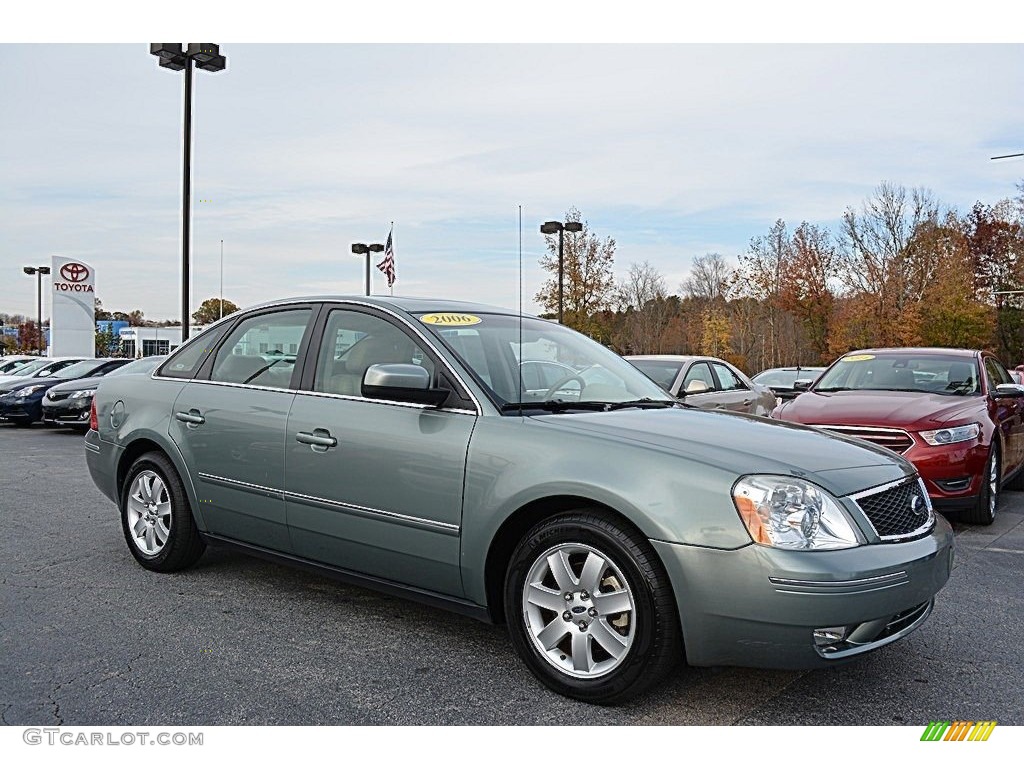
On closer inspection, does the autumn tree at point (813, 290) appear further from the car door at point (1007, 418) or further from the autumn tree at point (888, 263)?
the car door at point (1007, 418)

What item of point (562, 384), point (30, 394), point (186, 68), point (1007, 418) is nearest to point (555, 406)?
point (562, 384)

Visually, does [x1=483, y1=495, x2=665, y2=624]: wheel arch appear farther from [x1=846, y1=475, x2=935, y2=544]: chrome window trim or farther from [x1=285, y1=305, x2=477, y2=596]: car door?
[x1=846, y1=475, x2=935, y2=544]: chrome window trim

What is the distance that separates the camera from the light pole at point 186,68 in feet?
54.0

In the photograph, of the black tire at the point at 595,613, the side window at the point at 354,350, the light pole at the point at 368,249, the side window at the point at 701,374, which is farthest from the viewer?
the light pole at the point at 368,249

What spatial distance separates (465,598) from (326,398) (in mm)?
1261

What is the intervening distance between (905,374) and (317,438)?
6.18 metres

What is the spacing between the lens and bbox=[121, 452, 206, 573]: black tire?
201 inches

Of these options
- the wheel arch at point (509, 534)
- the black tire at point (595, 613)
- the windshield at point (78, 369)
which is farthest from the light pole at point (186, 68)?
the black tire at point (595, 613)

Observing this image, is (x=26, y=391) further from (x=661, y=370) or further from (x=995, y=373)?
(x=995, y=373)

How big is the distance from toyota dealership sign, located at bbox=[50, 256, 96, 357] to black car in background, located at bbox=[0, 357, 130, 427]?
581 inches

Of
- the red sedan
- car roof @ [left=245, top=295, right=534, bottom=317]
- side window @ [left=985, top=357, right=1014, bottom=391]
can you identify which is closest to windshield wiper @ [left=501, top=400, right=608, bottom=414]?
car roof @ [left=245, top=295, right=534, bottom=317]

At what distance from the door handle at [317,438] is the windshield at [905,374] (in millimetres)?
5717

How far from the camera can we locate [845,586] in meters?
3.09

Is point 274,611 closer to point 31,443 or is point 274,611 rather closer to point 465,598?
point 465,598
